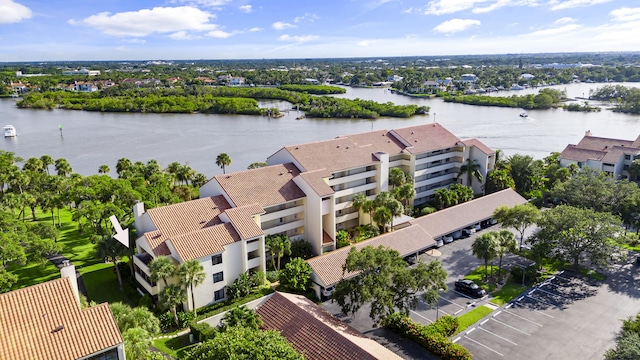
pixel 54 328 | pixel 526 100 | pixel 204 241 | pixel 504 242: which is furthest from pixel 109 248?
pixel 526 100

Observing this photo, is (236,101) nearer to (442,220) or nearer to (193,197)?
(193,197)

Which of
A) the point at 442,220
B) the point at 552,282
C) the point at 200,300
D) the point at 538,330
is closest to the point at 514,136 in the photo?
the point at 442,220

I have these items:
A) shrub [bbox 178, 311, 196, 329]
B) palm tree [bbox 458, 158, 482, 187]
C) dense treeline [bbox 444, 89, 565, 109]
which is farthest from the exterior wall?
dense treeline [bbox 444, 89, 565, 109]

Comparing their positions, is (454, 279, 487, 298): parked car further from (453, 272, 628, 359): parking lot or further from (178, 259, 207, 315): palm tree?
(178, 259, 207, 315): palm tree

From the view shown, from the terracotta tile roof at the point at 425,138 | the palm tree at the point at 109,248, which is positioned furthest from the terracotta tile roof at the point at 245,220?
the terracotta tile roof at the point at 425,138

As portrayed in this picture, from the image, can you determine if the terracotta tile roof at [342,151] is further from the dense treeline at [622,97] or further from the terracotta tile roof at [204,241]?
the dense treeline at [622,97]
